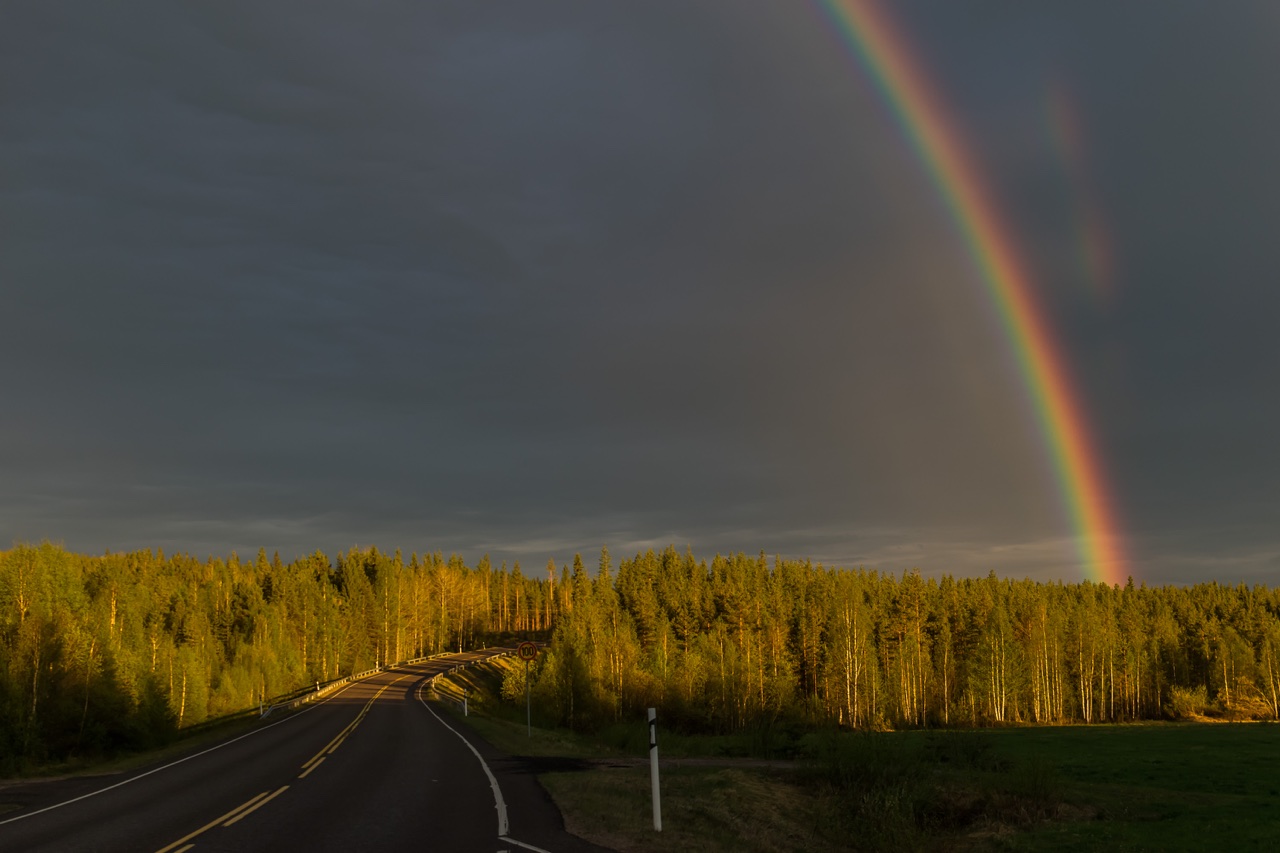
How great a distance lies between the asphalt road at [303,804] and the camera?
14.6 meters

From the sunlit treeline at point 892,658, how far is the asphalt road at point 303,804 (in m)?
54.4

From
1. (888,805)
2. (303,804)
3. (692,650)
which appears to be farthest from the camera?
(692,650)

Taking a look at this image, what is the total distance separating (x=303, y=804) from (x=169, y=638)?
3465 inches

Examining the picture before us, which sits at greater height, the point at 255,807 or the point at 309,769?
the point at 255,807

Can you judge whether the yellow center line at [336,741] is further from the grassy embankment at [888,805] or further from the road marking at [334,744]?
the grassy embankment at [888,805]

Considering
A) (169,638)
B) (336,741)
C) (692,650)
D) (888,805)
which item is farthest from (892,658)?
(888,805)

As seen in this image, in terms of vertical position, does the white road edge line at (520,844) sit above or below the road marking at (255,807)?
above

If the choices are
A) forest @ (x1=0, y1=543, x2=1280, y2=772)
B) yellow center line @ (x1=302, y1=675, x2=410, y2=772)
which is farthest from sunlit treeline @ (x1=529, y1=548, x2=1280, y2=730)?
yellow center line @ (x1=302, y1=675, x2=410, y2=772)

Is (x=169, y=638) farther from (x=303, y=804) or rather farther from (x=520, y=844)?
(x=520, y=844)

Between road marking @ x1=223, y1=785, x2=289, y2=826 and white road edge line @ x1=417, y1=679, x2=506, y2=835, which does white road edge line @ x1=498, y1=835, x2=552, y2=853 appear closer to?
white road edge line @ x1=417, y1=679, x2=506, y2=835

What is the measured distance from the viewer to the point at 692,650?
108 m

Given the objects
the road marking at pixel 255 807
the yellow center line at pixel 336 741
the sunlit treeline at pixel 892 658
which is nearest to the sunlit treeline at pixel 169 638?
the yellow center line at pixel 336 741

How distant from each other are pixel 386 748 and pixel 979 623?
107 m

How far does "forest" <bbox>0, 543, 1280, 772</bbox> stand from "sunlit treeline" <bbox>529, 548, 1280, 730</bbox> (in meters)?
0.33
